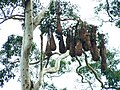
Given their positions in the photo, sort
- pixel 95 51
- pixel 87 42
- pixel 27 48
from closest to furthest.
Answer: pixel 87 42
pixel 95 51
pixel 27 48

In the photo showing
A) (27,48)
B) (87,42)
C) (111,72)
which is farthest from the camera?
(111,72)

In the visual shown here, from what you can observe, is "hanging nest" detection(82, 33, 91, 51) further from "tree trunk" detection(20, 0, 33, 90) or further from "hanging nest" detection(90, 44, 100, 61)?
"tree trunk" detection(20, 0, 33, 90)

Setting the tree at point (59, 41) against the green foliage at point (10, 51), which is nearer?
the tree at point (59, 41)

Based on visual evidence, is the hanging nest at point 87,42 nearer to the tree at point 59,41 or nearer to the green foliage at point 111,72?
the tree at point 59,41

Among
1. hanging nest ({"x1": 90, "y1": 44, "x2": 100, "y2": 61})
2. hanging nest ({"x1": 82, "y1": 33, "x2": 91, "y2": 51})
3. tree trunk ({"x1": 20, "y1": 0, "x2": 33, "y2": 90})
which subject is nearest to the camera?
hanging nest ({"x1": 82, "y1": 33, "x2": 91, "y2": 51})

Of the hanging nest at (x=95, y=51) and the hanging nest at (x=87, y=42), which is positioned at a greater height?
the hanging nest at (x=87, y=42)

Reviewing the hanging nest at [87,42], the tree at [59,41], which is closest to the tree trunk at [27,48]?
the tree at [59,41]

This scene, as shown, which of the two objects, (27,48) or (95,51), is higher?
(27,48)

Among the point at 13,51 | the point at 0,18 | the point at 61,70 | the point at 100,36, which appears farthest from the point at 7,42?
the point at 100,36

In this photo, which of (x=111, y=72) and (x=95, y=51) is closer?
(x=95, y=51)

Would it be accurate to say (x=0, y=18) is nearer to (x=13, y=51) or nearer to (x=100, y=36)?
(x=13, y=51)

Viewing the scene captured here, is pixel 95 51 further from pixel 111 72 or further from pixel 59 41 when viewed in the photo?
pixel 111 72

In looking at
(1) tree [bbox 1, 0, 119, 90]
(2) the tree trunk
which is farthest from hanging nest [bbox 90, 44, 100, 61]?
(2) the tree trunk

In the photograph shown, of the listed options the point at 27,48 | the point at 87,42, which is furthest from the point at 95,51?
the point at 27,48
